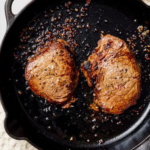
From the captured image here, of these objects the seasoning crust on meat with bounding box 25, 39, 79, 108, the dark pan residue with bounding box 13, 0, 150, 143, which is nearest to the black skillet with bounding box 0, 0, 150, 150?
the dark pan residue with bounding box 13, 0, 150, 143

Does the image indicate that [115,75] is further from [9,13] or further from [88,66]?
[9,13]

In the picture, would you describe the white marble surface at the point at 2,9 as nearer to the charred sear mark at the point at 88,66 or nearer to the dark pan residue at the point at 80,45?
the dark pan residue at the point at 80,45

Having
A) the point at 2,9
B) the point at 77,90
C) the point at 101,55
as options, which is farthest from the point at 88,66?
the point at 2,9

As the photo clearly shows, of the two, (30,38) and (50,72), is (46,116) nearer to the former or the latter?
(50,72)

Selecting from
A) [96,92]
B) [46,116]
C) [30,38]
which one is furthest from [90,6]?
[46,116]

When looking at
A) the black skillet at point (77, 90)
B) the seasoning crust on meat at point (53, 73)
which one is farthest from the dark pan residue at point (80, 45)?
the seasoning crust on meat at point (53, 73)

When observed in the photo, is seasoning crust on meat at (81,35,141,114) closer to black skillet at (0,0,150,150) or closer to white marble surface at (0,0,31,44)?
black skillet at (0,0,150,150)
